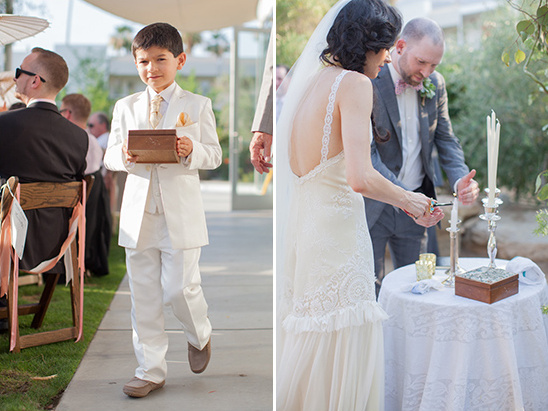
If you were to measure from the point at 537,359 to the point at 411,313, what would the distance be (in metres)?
0.59

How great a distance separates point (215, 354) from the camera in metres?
4.00

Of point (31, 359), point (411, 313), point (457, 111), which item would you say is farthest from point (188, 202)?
point (457, 111)

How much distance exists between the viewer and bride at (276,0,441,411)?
2.49 meters

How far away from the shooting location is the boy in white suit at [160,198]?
3.06 metres

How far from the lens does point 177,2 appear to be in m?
3.59

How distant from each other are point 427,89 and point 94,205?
160 inches

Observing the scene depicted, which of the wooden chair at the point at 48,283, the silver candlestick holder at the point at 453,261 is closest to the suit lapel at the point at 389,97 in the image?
the silver candlestick holder at the point at 453,261


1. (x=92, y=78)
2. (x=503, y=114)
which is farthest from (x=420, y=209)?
(x=92, y=78)

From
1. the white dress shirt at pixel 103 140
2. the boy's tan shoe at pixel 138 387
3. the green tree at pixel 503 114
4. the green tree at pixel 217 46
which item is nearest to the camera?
the boy's tan shoe at pixel 138 387

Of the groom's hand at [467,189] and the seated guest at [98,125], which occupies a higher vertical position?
the seated guest at [98,125]

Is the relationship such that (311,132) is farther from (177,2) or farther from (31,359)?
(31,359)

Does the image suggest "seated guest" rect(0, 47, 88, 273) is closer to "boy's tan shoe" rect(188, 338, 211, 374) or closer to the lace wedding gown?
"boy's tan shoe" rect(188, 338, 211, 374)

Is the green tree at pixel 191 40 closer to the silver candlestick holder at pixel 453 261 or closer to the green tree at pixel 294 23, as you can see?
the green tree at pixel 294 23

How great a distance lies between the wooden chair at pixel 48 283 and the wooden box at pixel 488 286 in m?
2.56
